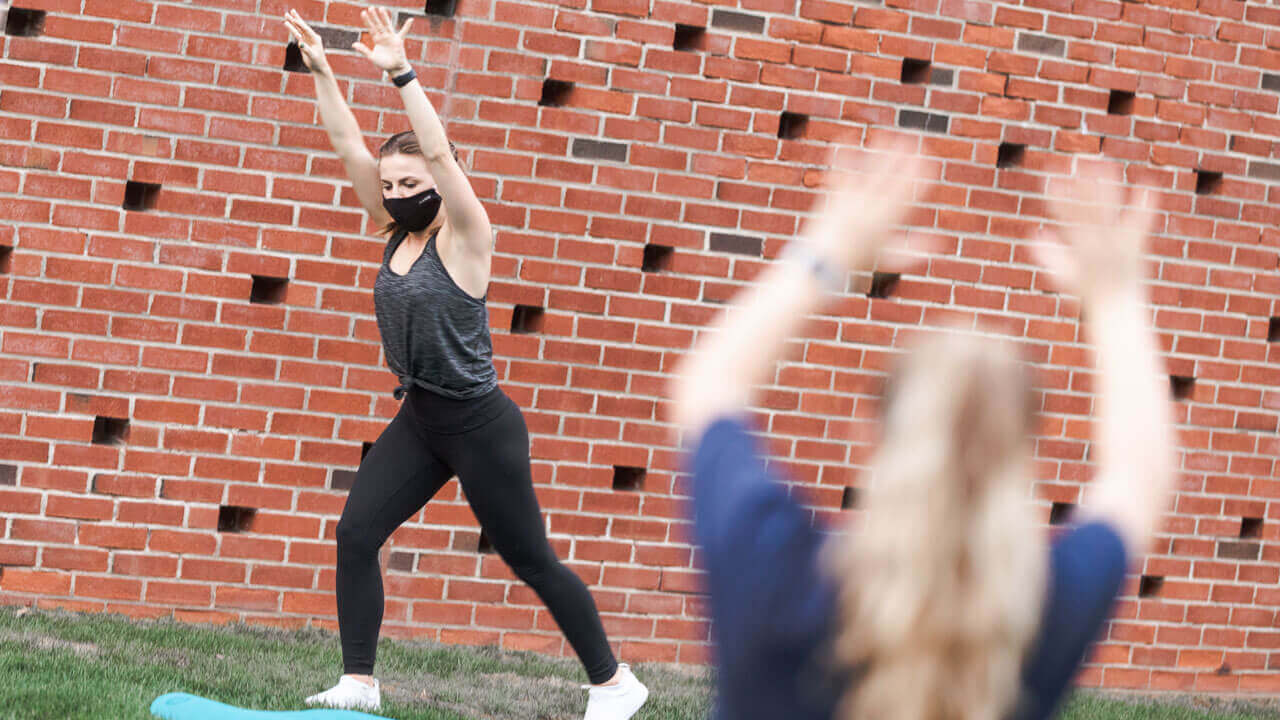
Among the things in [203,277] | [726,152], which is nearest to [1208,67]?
[726,152]

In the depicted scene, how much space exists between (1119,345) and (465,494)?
7.07 ft

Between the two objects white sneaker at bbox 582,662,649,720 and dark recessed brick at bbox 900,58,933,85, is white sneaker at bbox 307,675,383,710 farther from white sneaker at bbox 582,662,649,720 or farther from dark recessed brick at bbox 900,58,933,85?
dark recessed brick at bbox 900,58,933,85

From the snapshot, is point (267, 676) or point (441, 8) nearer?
point (267, 676)

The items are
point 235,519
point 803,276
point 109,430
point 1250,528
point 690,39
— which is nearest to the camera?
point 803,276

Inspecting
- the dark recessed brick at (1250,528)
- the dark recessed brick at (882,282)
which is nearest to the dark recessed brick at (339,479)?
the dark recessed brick at (882,282)

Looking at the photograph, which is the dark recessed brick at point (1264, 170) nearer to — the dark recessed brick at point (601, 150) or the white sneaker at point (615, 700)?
the dark recessed brick at point (601, 150)

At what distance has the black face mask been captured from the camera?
334cm

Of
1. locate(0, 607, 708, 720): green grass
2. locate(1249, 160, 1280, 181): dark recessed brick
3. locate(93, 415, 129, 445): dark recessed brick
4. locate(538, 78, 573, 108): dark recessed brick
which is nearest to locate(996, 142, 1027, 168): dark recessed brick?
locate(1249, 160, 1280, 181): dark recessed brick

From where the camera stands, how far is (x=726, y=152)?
4434 millimetres

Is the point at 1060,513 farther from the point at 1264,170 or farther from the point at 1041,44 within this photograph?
the point at 1041,44

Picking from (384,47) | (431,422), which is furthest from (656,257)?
(384,47)

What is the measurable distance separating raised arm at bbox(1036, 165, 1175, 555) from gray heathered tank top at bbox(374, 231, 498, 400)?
1960 mm

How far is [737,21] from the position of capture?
14.5ft

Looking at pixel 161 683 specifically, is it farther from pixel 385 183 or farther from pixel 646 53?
pixel 646 53
